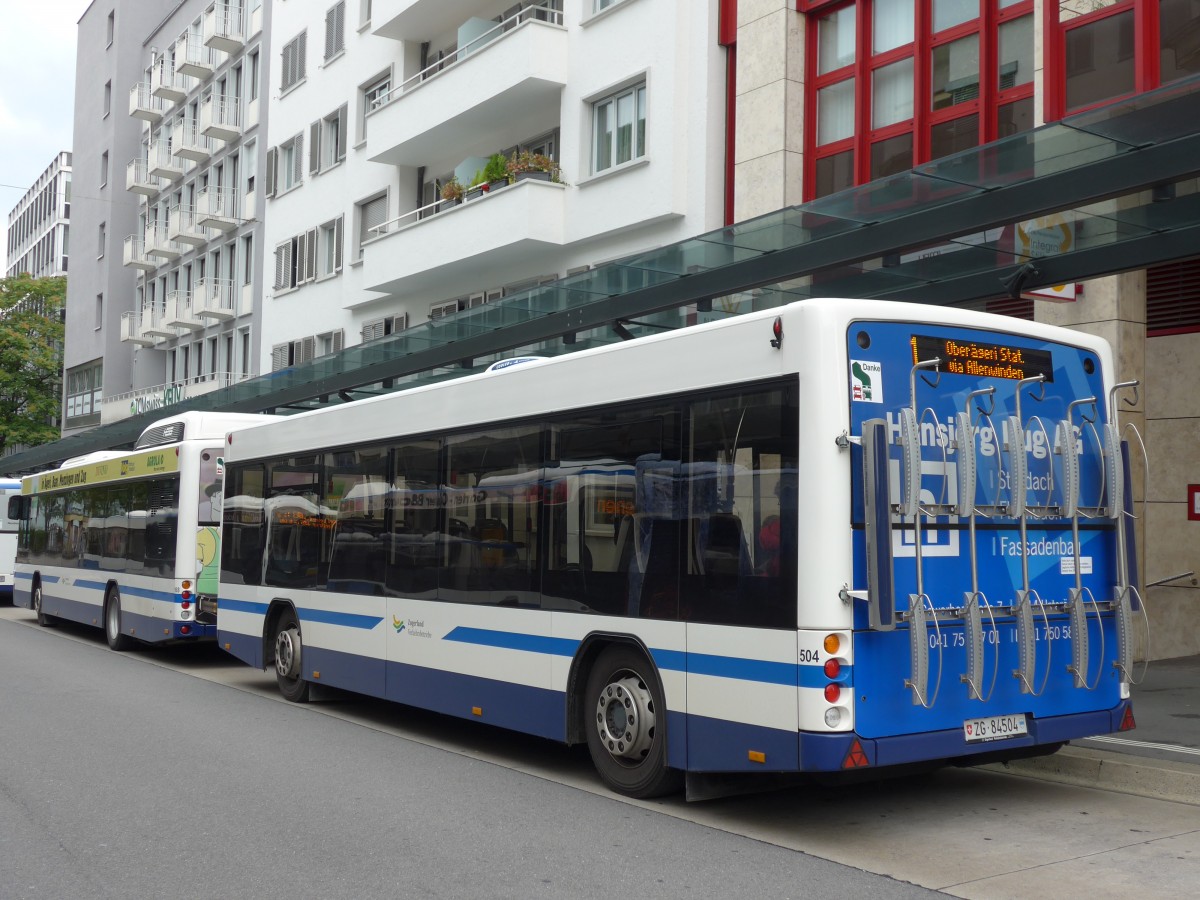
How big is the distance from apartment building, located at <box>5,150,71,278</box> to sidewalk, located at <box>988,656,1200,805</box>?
270ft

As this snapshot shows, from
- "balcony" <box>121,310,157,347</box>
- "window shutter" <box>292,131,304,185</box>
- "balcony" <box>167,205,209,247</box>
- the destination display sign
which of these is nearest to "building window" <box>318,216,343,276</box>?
"window shutter" <box>292,131,304,185</box>

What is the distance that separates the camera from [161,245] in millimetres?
48656

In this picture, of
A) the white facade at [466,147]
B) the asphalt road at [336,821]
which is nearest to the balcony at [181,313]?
the white facade at [466,147]

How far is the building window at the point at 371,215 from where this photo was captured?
31.0 metres

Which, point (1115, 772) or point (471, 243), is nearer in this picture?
point (1115, 772)

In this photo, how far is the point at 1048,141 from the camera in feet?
33.4

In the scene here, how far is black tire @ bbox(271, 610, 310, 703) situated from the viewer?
43.7 feet

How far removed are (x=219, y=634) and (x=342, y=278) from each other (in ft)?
60.6

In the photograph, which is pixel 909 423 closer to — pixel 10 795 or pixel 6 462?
pixel 10 795

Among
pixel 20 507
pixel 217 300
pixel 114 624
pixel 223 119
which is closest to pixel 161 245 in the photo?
pixel 223 119

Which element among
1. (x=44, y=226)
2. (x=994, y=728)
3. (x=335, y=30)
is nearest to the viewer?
(x=994, y=728)

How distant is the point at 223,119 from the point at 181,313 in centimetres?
665

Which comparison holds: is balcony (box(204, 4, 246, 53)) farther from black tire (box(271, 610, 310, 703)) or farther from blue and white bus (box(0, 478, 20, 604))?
black tire (box(271, 610, 310, 703))

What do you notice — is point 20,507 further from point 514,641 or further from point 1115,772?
point 1115,772
